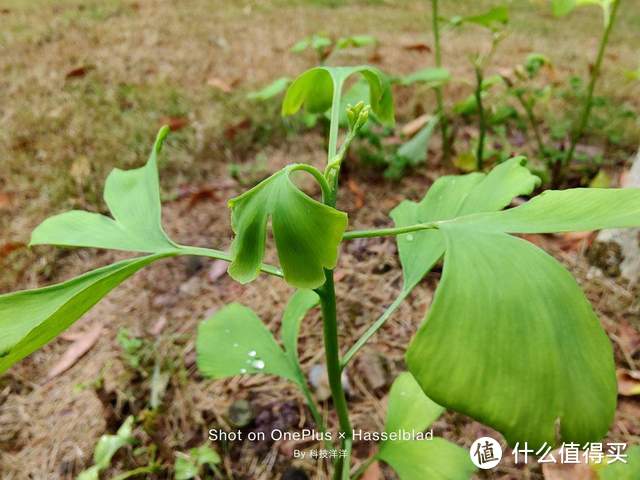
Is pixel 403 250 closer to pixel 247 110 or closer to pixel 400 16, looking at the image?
pixel 247 110

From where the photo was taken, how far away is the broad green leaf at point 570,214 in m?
0.45

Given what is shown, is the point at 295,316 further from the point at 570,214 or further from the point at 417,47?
the point at 417,47

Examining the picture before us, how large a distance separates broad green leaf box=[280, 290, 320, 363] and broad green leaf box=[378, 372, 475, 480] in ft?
0.70

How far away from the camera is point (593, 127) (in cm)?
173

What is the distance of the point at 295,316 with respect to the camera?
921mm

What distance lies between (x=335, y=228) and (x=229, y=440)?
0.71 meters

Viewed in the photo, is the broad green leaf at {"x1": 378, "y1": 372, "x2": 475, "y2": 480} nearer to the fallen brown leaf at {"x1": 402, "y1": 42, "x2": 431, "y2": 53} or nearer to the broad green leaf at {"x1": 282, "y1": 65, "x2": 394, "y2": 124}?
the broad green leaf at {"x1": 282, "y1": 65, "x2": 394, "y2": 124}

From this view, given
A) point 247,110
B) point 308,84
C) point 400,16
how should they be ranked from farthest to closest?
point 400,16 → point 247,110 → point 308,84

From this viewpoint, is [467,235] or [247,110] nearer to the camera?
[467,235]

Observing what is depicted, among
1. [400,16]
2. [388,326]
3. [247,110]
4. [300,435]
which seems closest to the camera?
[300,435]

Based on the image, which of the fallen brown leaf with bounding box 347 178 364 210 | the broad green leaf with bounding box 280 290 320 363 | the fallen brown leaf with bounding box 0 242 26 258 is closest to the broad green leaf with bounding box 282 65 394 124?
the broad green leaf with bounding box 280 290 320 363

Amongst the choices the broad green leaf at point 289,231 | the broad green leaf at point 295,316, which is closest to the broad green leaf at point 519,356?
the broad green leaf at point 289,231

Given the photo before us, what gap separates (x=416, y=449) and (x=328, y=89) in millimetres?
654

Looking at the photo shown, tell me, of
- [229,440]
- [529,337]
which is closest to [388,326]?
[229,440]
